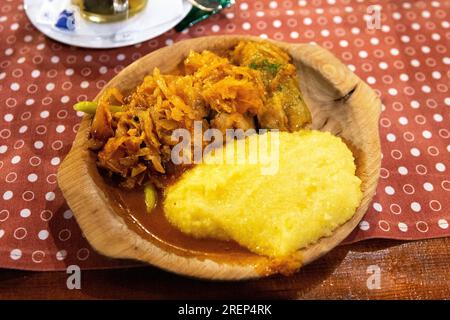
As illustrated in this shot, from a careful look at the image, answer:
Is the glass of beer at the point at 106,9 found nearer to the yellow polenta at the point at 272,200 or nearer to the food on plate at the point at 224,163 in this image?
the food on plate at the point at 224,163

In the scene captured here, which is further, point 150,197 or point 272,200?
point 150,197

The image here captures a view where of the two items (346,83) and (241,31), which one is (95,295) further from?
(241,31)

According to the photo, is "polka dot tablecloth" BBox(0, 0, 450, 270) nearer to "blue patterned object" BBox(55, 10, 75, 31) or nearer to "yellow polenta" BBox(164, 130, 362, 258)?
"blue patterned object" BBox(55, 10, 75, 31)

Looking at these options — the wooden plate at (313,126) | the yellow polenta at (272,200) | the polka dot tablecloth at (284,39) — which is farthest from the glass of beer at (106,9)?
the yellow polenta at (272,200)

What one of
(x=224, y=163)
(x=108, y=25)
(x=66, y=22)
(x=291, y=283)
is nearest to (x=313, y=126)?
(x=224, y=163)

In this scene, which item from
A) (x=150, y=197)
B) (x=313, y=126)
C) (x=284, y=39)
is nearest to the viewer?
(x=150, y=197)

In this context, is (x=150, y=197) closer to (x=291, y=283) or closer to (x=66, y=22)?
(x=291, y=283)

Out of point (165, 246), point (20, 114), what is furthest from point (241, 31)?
point (165, 246)
